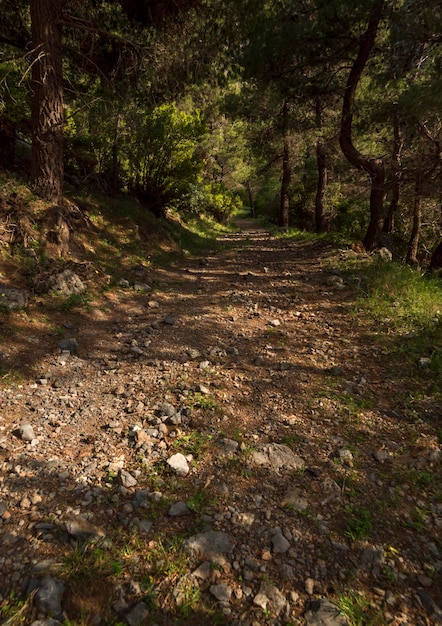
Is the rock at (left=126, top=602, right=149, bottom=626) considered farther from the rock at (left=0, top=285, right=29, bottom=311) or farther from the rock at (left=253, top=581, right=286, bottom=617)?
the rock at (left=0, top=285, right=29, bottom=311)

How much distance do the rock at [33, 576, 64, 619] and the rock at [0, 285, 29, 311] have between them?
408cm

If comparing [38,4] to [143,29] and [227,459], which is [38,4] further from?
[227,459]

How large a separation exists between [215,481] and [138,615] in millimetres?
1020

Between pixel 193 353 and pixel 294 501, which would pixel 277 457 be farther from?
pixel 193 353

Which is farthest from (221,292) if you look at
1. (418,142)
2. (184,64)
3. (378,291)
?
(418,142)

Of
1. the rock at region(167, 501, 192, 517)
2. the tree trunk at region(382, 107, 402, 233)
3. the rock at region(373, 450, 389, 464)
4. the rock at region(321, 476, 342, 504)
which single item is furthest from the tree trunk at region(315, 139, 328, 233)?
the rock at region(167, 501, 192, 517)

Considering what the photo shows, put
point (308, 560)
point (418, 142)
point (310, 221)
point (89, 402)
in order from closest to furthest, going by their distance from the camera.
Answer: point (308, 560) → point (89, 402) → point (418, 142) → point (310, 221)

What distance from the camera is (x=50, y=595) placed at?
181 centimetres

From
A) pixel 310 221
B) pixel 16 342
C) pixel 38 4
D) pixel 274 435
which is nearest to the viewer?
pixel 274 435

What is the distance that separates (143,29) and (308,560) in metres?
11.4

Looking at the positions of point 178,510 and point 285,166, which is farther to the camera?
point 285,166

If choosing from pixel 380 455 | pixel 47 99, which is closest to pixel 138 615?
pixel 380 455

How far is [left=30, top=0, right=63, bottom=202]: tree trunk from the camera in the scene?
6.82 m

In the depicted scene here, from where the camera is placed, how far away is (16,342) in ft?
14.4
